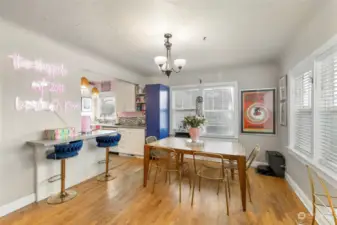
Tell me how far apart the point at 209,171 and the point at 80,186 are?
7.66ft

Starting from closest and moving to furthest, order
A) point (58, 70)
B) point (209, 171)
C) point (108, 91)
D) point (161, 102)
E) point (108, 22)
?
point (108, 22) < point (58, 70) < point (209, 171) < point (161, 102) < point (108, 91)

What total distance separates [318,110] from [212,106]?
265cm

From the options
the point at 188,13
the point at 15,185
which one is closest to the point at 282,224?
the point at 188,13

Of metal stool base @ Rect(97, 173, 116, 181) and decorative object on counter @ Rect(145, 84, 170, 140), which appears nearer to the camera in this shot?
metal stool base @ Rect(97, 173, 116, 181)

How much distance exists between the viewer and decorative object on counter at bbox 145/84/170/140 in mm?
4676

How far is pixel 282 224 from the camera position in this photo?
2.01 metres

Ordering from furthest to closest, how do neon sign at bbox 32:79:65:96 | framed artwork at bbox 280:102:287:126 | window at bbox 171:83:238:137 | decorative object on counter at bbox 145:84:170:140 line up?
decorative object on counter at bbox 145:84:170:140 < window at bbox 171:83:238:137 < framed artwork at bbox 280:102:287:126 < neon sign at bbox 32:79:65:96

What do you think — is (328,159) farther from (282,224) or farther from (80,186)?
(80,186)

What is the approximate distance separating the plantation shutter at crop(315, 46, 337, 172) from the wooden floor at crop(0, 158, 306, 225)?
2.80ft

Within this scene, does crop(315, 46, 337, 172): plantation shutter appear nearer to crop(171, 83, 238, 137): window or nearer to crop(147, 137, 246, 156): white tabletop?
crop(147, 137, 246, 156): white tabletop

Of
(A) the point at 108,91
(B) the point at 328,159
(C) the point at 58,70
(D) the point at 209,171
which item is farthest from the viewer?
(A) the point at 108,91

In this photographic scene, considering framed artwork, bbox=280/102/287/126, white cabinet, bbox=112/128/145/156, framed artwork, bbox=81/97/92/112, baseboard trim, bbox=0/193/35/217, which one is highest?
framed artwork, bbox=81/97/92/112

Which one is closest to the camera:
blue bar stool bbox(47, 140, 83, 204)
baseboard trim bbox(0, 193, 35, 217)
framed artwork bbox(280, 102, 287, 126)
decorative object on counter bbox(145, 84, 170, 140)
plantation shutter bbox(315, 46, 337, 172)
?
plantation shutter bbox(315, 46, 337, 172)

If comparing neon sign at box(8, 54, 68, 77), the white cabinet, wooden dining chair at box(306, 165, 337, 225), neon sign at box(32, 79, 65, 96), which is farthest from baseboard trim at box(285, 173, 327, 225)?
neon sign at box(8, 54, 68, 77)
